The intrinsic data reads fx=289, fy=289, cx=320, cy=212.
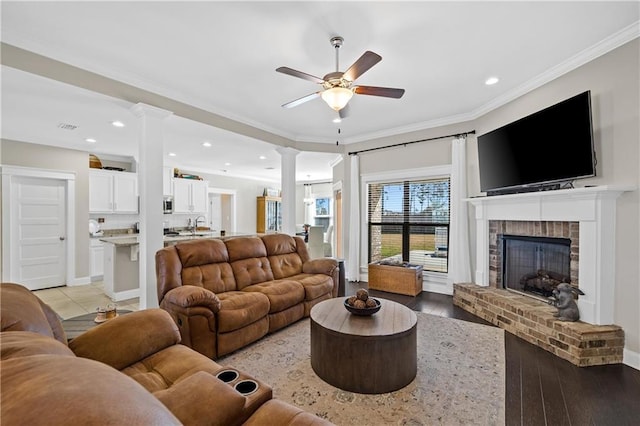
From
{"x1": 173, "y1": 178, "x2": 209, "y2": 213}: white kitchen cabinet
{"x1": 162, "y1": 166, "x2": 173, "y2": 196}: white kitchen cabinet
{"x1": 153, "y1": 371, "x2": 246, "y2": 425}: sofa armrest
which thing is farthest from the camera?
{"x1": 173, "y1": 178, "x2": 209, "y2": 213}: white kitchen cabinet

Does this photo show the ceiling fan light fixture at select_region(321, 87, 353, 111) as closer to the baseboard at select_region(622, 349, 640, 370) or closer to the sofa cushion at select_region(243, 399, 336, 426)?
the sofa cushion at select_region(243, 399, 336, 426)

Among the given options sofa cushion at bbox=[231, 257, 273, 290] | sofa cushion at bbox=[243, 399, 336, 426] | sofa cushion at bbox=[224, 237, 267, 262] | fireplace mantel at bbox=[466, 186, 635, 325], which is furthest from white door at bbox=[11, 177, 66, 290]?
fireplace mantel at bbox=[466, 186, 635, 325]

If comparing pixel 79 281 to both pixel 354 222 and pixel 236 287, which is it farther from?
pixel 354 222

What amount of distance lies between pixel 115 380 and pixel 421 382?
222 cm

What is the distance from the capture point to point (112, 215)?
6.36m

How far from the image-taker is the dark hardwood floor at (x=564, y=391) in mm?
1862

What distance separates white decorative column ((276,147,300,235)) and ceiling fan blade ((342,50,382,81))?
3.06m

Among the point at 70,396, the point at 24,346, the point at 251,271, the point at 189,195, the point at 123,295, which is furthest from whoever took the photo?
the point at 189,195

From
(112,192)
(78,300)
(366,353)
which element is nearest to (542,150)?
(366,353)

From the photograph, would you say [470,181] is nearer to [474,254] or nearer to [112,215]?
[474,254]

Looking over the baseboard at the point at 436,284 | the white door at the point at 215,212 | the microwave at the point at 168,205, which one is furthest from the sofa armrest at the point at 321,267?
the white door at the point at 215,212

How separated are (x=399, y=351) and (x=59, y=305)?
5.04 meters

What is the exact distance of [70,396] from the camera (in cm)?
53

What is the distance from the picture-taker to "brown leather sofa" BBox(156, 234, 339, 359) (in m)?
2.54
